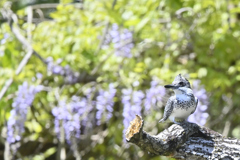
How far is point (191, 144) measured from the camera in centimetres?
148

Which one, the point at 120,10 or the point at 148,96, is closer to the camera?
the point at 148,96

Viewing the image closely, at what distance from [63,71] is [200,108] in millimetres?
1226

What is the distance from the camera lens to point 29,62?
3.42 m

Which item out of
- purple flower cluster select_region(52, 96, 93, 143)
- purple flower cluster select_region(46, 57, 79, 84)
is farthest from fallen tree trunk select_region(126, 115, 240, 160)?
purple flower cluster select_region(46, 57, 79, 84)

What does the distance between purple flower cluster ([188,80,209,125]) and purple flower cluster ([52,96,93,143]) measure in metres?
0.84

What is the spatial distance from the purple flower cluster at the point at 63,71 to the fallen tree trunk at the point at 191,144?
6.24 feet

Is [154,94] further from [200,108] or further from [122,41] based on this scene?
[122,41]

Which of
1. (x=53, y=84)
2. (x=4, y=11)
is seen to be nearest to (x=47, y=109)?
(x=53, y=84)

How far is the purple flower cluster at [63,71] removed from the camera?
10.6 ft

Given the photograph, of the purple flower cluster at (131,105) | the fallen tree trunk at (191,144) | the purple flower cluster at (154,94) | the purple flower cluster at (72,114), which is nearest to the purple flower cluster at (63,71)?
the purple flower cluster at (72,114)

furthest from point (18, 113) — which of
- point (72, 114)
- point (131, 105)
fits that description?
point (131, 105)

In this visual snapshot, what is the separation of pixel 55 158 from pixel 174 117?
9.89 feet

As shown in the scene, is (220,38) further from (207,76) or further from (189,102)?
(189,102)

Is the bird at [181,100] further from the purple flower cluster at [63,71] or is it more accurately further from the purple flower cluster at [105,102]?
the purple flower cluster at [63,71]
